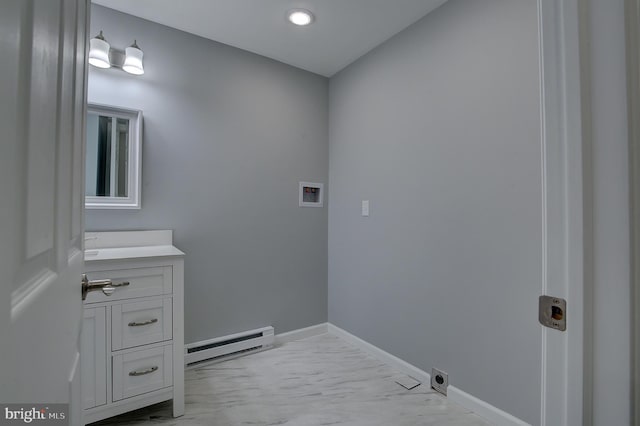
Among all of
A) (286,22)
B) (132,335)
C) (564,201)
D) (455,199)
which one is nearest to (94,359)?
(132,335)

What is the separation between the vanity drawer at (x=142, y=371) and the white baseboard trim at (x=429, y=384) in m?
1.41

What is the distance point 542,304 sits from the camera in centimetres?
52

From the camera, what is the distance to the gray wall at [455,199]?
→ 140cm

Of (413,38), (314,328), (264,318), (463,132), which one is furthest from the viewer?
(314,328)

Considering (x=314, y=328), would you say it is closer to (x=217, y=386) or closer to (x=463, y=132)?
(x=217, y=386)

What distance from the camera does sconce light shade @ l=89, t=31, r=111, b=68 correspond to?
1669 mm

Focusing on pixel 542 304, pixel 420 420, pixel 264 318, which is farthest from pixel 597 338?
pixel 264 318

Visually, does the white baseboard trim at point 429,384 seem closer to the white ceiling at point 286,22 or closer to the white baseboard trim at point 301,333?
the white baseboard trim at point 301,333

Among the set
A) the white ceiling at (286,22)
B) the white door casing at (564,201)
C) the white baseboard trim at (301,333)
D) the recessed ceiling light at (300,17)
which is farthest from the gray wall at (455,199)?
the white door casing at (564,201)

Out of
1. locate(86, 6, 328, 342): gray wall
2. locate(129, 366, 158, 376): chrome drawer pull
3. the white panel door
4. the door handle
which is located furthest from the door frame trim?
locate(86, 6, 328, 342): gray wall

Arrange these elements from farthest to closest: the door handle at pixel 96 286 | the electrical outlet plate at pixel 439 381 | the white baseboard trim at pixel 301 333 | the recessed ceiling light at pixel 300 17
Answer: the white baseboard trim at pixel 301 333 → the recessed ceiling light at pixel 300 17 → the electrical outlet plate at pixel 439 381 → the door handle at pixel 96 286

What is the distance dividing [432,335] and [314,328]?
1139 mm

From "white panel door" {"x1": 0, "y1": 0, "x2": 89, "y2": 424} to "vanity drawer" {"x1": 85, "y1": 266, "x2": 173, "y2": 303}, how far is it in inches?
38.1

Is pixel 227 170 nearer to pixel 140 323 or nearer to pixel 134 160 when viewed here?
pixel 134 160
